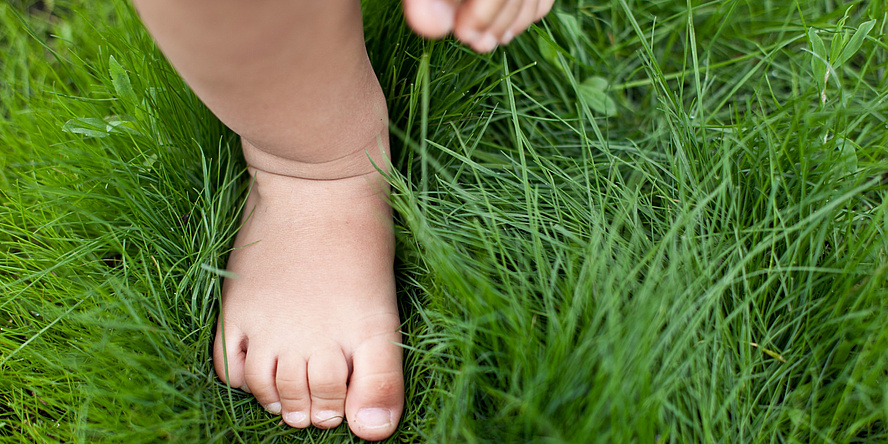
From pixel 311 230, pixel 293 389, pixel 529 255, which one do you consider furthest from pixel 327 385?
pixel 529 255

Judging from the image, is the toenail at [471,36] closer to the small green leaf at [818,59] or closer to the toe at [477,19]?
the toe at [477,19]

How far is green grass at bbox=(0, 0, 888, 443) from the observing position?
740mm

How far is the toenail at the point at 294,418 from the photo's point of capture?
92 cm

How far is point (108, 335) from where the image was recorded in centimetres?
85

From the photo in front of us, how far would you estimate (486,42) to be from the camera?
730 mm

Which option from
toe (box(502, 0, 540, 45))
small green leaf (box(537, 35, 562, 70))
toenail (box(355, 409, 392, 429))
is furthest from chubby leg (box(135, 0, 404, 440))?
small green leaf (box(537, 35, 562, 70))

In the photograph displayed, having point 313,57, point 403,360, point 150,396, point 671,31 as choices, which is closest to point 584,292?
point 403,360

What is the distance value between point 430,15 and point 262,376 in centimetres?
65

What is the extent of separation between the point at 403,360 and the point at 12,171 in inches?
35.5

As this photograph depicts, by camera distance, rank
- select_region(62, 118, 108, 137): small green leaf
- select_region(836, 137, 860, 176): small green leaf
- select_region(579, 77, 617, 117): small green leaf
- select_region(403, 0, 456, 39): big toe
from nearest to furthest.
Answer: select_region(403, 0, 456, 39): big toe → select_region(836, 137, 860, 176): small green leaf → select_region(62, 118, 108, 137): small green leaf → select_region(579, 77, 617, 117): small green leaf

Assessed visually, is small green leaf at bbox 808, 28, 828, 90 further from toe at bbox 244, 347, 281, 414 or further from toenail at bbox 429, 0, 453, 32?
toe at bbox 244, 347, 281, 414

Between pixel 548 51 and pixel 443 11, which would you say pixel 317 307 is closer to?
pixel 443 11

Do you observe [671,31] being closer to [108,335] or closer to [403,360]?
[403,360]

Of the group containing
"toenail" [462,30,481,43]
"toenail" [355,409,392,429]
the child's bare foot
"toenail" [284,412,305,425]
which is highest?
the child's bare foot
